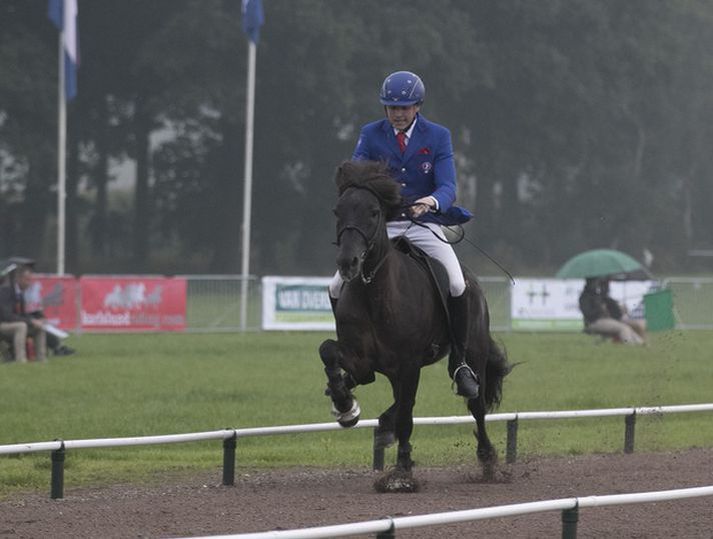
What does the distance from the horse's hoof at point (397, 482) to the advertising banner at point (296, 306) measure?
20454mm

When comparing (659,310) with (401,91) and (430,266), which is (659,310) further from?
(401,91)

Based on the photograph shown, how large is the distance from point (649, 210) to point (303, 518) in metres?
63.7

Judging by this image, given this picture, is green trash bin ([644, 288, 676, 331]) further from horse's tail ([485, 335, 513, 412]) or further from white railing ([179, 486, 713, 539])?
white railing ([179, 486, 713, 539])

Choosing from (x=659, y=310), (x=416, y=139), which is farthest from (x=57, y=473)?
(x=659, y=310)

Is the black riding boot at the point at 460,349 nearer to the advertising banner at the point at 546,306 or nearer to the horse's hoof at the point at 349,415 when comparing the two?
the horse's hoof at the point at 349,415

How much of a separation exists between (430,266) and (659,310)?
63.3 feet

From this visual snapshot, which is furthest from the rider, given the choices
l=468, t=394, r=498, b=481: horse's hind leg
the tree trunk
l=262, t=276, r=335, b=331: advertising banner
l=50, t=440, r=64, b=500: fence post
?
the tree trunk

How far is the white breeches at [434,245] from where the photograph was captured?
9.76 metres

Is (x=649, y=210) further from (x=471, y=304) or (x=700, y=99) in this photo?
(x=471, y=304)

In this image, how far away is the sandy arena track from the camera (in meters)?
7.84

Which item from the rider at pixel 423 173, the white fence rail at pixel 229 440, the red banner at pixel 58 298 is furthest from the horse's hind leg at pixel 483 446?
the red banner at pixel 58 298

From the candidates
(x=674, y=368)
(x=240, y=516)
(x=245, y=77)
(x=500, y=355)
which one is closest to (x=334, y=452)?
(x=500, y=355)

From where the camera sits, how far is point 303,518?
8117mm

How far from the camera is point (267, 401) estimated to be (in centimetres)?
1700
